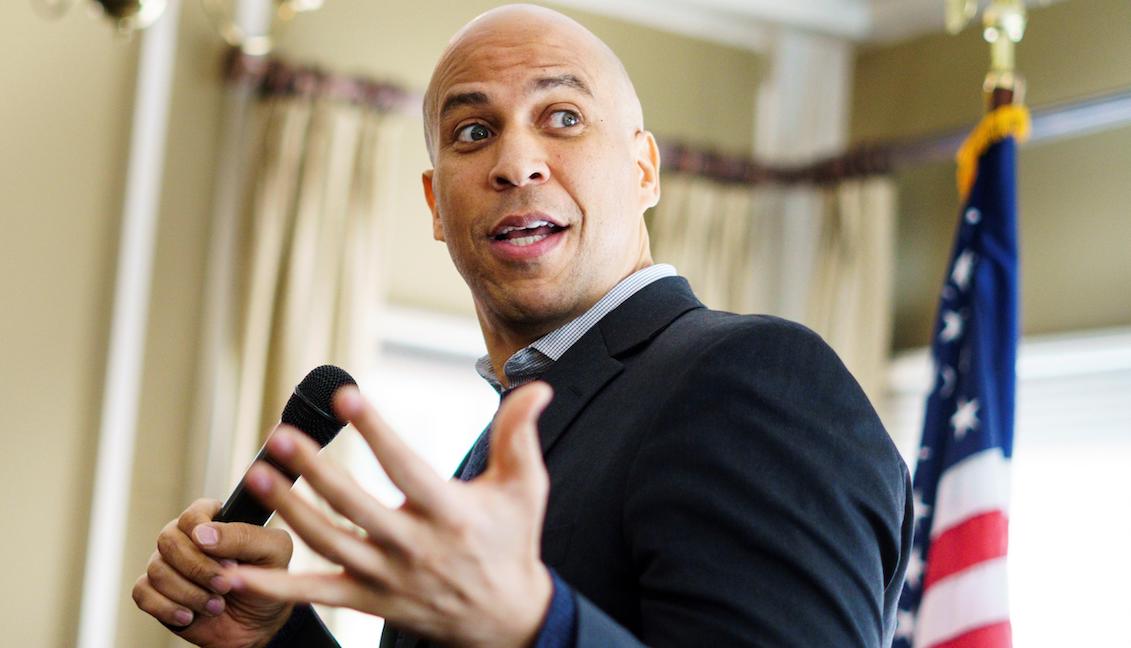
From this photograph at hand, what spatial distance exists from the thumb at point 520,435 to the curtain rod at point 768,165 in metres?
3.23

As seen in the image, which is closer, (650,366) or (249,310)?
(650,366)

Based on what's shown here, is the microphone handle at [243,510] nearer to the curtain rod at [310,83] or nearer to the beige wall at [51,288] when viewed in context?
the beige wall at [51,288]

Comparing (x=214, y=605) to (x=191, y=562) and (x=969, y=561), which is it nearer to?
(x=191, y=562)

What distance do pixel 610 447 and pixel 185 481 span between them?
285 cm

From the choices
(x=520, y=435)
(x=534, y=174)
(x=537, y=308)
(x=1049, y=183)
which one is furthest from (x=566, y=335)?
(x=1049, y=183)

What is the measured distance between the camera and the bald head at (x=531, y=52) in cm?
152

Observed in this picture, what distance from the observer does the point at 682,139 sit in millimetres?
4480

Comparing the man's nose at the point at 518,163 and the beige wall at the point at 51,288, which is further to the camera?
the beige wall at the point at 51,288

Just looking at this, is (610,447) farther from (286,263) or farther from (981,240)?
(286,263)

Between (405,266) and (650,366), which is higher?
(405,266)

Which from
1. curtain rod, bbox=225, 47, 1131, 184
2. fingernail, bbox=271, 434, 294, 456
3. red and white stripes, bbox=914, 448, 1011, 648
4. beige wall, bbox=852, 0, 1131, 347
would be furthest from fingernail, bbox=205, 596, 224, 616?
beige wall, bbox=852, 0, 1131, 347

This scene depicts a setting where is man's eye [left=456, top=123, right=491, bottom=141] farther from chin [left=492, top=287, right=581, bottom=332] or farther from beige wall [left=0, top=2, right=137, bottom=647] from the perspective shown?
beige wall [left=0, top=2, right=137, bottom=647]

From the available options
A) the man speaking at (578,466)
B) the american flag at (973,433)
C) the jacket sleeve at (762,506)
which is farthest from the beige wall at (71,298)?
the jacket sleeve at (762,506)

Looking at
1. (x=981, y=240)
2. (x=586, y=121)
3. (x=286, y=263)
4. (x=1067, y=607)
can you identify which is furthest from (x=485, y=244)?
(x=1067, y=607)
